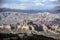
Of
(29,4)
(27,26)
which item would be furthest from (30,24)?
(29,4)

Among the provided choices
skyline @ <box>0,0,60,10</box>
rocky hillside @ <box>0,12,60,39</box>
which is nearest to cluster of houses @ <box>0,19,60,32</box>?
rocky hillside @ <box>0,12,60,39</box>

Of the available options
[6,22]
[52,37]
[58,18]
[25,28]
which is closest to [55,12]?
[58,18]

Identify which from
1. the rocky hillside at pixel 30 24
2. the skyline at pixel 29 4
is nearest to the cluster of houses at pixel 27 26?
the rocky hillside at pixel 30 24

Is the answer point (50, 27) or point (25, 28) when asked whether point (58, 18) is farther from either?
point (25, 28)

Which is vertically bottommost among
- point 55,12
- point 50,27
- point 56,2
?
point 50,27

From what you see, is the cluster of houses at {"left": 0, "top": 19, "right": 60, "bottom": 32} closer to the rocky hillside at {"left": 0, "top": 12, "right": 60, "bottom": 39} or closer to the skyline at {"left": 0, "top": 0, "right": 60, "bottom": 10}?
the rocky hillside at {"left": 0, "top": 12, "right": 60, "bottom": 39}

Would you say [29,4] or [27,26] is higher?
[29,4]

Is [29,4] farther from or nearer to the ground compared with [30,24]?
farther from the ground

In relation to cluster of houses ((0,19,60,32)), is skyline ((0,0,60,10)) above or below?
above

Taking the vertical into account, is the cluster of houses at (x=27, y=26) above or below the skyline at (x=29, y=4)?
below

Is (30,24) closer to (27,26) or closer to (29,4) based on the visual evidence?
(27,26)

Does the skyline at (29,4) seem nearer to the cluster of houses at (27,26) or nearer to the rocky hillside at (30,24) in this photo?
the rocky hillside at (30,24)
